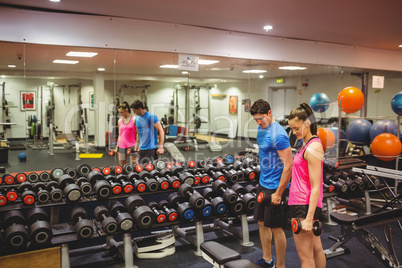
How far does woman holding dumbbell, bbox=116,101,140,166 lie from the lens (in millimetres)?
4030

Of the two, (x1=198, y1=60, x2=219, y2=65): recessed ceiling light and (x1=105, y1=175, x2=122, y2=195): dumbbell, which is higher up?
(x1=198, y1=60, x2=219, y2=65): recessed ceiling light

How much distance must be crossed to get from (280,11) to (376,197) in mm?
3233

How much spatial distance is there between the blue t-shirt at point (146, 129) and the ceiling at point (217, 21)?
0.65m

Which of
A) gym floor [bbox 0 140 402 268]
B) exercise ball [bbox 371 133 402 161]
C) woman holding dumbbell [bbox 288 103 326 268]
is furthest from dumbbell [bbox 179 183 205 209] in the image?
exercise ball [bbox 371 133 402 161]

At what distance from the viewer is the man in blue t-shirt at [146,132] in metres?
3.94

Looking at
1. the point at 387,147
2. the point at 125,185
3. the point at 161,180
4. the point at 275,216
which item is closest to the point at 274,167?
the point at 275,216

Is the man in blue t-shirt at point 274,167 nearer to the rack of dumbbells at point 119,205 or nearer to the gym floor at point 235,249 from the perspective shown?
the gym floor at point 235,249

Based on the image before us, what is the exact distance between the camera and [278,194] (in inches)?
93.7

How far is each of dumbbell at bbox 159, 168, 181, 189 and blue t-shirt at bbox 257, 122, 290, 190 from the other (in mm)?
1078

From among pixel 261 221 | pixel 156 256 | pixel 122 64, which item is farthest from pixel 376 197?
pixel 122 64

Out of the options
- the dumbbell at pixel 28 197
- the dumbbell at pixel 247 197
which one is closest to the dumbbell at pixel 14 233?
the dumbbell at pixel 28 197

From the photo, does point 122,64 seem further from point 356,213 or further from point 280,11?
point 356,213

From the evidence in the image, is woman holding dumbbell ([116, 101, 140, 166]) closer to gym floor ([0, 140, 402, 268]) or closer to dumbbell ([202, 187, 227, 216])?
gym floor ([0, 140, 402, 268])

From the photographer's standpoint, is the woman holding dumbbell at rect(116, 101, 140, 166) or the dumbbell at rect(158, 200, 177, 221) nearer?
the dumbbell at rect(158, 200, 177, 221)
